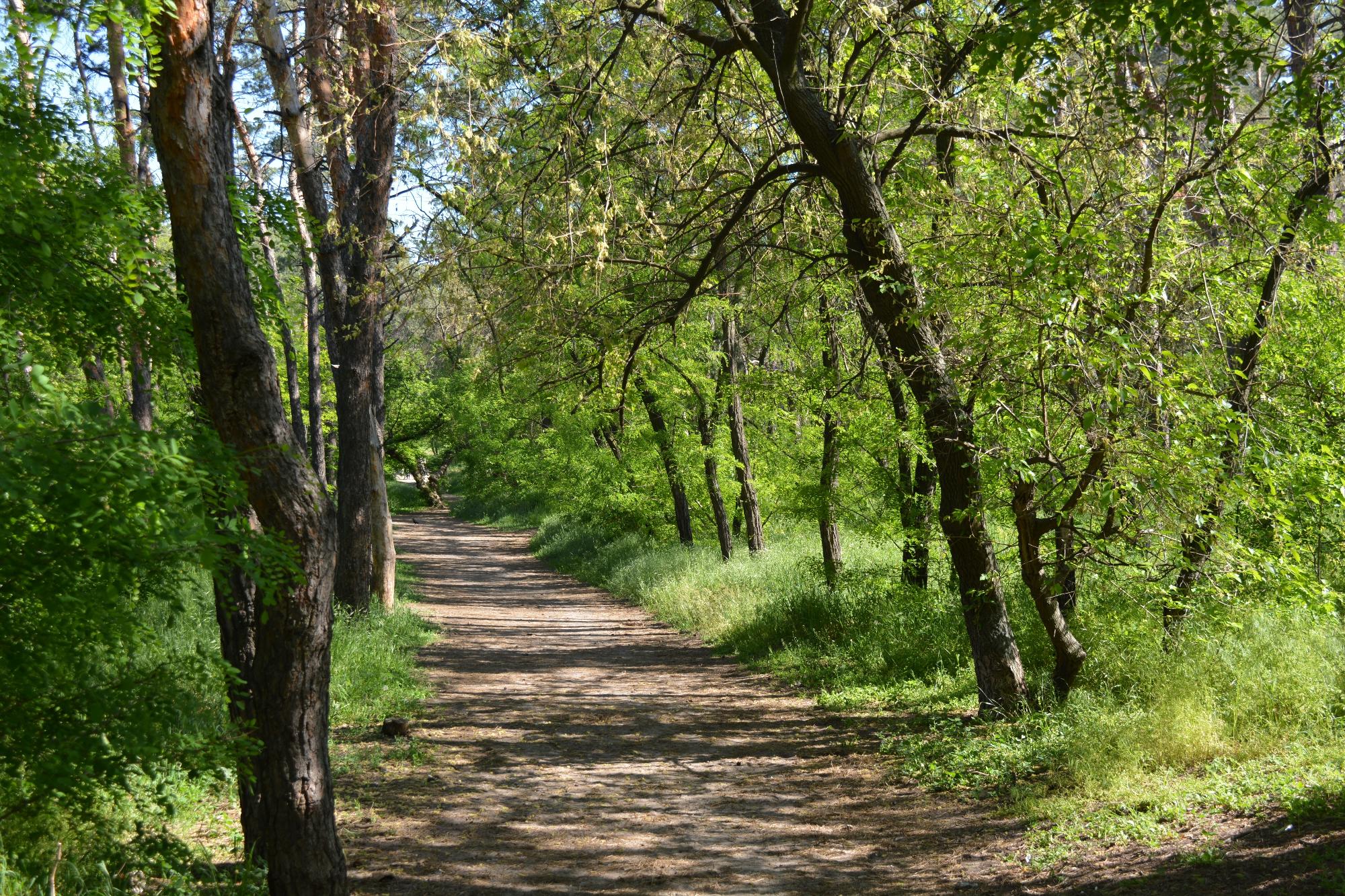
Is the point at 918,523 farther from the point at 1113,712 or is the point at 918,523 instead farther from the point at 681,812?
the point at 681,812

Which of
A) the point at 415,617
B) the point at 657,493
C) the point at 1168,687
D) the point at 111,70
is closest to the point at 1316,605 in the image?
the point at 1168,687

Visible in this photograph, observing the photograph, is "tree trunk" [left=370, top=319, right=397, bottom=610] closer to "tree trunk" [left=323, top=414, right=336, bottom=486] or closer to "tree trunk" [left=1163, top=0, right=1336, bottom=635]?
"tree trunk" [left=1163, top=0, right=1336, bottom=635]

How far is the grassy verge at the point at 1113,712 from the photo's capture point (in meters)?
6.15

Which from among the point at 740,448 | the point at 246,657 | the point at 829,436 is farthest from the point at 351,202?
the point at 246,657

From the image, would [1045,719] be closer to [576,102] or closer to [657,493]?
[576,102]

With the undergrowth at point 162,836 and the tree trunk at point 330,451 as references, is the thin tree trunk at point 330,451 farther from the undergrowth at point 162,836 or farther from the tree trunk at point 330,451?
the undergrowth at point 162,836

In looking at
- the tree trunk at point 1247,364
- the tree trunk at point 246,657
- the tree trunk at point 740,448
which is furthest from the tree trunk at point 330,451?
the tree trunk at point 1247,364

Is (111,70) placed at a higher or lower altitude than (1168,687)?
higher

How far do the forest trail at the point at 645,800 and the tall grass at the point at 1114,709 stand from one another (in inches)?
19.7

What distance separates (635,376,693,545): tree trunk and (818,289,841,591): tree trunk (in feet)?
16.3

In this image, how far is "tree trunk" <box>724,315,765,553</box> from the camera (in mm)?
17953

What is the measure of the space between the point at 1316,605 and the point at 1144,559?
1313 millimetres

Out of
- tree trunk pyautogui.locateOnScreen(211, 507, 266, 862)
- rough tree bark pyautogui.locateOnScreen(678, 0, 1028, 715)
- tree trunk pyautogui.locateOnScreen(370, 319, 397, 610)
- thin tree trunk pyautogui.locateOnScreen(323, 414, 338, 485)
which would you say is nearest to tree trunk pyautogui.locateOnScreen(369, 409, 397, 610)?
tree trunk pyautogui.locateOnScreen(370, 319, 397, 610)

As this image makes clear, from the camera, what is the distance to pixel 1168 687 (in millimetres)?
7477
